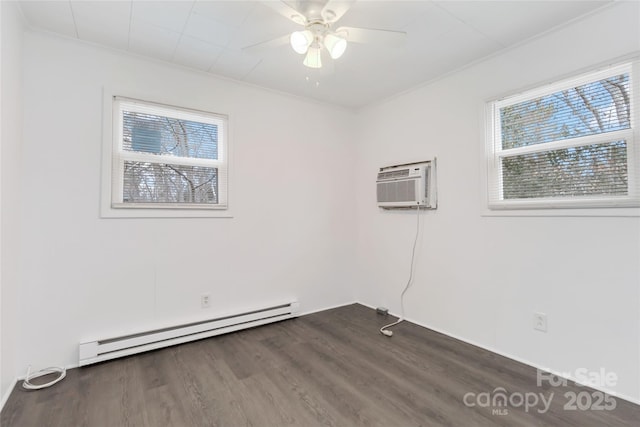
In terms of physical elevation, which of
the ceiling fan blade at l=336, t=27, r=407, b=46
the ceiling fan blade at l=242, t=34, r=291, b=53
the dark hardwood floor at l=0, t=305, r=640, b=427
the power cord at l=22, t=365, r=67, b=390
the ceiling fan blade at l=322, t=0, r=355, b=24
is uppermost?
the ceiling fan blade at l=322, t=0, r=355, b=24

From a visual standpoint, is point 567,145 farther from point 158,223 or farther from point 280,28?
point 158,223

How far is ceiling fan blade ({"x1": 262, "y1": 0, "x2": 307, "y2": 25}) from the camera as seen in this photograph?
155 centimetres

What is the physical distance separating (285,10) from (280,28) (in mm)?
521

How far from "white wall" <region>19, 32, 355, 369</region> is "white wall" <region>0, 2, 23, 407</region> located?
3.6 inches

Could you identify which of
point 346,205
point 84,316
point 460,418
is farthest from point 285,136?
point 460,418

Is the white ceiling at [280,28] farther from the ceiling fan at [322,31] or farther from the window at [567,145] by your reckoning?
the window at [567,145]

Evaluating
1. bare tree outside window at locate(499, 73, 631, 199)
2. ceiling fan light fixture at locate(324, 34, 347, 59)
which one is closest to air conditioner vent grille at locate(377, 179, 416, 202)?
bare tree outside window at locate(499, 73, 631, 199)

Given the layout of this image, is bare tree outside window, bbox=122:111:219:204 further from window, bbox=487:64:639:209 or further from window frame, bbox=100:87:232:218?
window, bbox=487:64:639:209

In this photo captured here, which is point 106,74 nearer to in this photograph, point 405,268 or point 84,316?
point 84,316

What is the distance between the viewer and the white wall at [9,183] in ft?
5.62

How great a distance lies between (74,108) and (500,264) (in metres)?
3.65

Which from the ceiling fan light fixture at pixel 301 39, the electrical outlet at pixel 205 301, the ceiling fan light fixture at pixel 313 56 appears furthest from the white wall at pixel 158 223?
the ceiling fan light fixture at pixel 301 39

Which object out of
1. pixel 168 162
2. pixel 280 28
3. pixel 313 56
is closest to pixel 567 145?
pixel 313 56

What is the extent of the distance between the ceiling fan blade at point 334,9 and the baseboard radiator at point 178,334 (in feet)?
8.50
